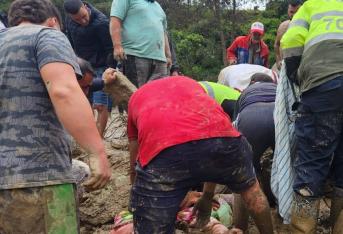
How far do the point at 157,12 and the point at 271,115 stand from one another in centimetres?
208

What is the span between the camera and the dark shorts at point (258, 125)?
3.64 metres

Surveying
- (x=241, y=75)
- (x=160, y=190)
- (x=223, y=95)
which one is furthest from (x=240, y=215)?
(x=241, y=75)

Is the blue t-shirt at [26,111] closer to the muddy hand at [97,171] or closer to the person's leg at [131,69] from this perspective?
the muddy hand at [97,171]

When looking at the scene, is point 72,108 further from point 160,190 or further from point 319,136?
point 319,136

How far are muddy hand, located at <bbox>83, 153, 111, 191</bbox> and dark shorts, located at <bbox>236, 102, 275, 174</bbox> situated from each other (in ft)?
5.15

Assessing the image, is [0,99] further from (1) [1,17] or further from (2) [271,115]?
(1) [1,17]

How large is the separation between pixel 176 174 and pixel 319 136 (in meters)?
1.06

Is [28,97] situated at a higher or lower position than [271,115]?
higher

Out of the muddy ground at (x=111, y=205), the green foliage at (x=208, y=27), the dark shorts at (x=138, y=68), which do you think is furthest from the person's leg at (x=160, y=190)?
the green foliage at (x=208, y=27)

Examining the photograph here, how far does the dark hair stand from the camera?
97.6 inches

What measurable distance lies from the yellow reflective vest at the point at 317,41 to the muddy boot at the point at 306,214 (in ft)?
2.40

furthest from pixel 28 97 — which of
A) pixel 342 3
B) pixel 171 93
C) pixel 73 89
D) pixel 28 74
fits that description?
pixel 342 3

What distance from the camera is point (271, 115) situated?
3734 millimetres

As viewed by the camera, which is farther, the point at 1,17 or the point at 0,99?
the point at 1,17
